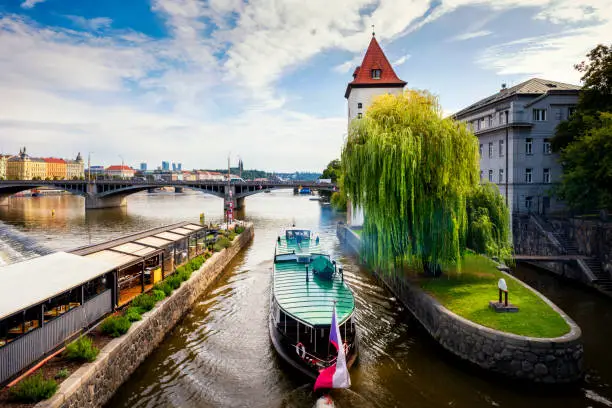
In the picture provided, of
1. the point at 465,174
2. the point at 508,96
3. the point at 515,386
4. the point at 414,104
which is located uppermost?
the point at 508,96

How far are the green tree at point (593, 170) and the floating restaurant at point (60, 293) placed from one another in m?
26.1

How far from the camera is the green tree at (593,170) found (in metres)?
23.2

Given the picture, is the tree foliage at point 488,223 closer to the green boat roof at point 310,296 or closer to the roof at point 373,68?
the green boat roof at point 310,296

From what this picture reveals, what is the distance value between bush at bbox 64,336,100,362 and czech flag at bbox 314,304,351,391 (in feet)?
21.0

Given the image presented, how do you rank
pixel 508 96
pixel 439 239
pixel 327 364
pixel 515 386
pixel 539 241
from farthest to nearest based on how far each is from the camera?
pixel 508 96, pixel 539 241, pixel 439 239, pixel 515 386, pixel 327 364

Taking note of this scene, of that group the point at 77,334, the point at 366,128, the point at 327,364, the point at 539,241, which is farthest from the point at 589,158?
the point at 77,334

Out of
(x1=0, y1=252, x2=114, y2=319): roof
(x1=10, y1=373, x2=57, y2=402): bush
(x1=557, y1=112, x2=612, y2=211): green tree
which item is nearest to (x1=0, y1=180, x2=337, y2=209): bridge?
(x1=557, y1=112, x2=612, y2=211): green tree

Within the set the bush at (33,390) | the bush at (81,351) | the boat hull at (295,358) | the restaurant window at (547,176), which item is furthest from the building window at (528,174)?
the bush at (33,390)

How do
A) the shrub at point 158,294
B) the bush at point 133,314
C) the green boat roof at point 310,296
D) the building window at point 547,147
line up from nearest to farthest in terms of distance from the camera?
the green boat roof at point 310,296, the bush at point 133,314, the shrub at point 158,294, the building window at point 547,147

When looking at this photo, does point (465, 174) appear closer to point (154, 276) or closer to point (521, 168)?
point (154, 276)

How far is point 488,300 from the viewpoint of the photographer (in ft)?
52.9

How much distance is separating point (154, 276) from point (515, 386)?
15.7m

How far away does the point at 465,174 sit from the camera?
18.3 m

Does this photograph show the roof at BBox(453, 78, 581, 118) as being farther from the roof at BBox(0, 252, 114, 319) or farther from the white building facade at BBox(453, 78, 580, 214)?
the roof at BBox(0, 252, 114, 319)
